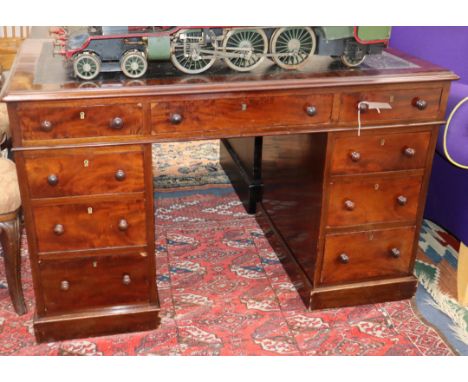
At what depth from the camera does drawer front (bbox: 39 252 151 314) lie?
2.34 m

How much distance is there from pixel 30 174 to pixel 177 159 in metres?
2.05

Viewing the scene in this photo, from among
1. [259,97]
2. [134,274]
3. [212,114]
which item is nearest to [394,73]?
[259,97]

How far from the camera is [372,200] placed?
2516mm

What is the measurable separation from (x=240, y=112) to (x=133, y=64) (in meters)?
0.43

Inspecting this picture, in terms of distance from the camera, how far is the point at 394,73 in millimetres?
→ 2324

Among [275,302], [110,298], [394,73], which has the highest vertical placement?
[394,73]

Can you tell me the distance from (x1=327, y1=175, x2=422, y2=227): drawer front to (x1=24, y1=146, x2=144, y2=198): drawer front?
0.84 m

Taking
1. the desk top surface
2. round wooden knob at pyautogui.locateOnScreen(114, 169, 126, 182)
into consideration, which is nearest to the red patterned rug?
round wooden knob at pyautogui.locateOnScreen(114, 169, 126, 182)

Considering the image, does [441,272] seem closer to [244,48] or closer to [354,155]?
[354,155]

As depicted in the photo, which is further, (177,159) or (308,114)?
(177,159)

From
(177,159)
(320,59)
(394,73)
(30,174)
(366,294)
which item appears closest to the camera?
(30,174)

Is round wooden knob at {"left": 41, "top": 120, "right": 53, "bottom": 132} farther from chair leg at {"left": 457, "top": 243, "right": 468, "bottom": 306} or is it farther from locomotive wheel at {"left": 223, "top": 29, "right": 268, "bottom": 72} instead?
chair leg at {"left": 457, "top": 243, "right": 468, "bottom": 306}

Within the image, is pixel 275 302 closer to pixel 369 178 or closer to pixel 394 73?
pixel 369 178

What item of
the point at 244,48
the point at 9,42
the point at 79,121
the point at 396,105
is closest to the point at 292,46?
the point at 244,48
